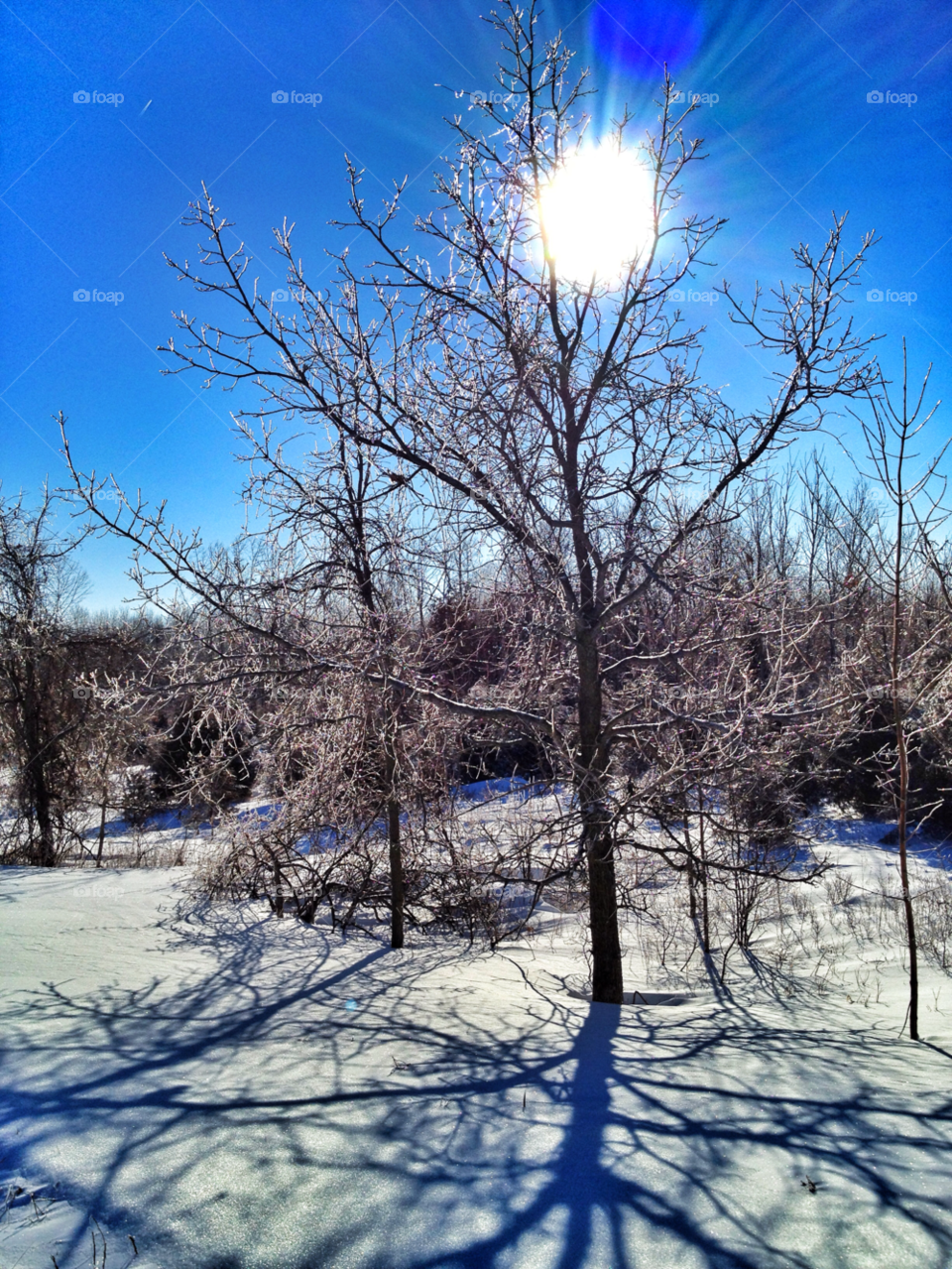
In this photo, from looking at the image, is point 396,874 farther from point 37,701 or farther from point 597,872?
point 37,701

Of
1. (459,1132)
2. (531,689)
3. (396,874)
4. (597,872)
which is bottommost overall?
(459,1132)

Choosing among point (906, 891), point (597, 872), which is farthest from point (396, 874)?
point (906, 891)

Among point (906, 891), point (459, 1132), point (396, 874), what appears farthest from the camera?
point (396, 874)

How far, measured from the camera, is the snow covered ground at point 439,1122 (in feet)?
7.37

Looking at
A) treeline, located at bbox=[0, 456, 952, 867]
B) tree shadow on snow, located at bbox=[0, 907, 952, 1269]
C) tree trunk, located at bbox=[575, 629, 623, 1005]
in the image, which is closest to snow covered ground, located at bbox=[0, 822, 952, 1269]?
tree shadow on snow, located at bbox=[0, 907, 952, 1269]

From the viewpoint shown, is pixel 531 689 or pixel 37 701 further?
pixel 37 701

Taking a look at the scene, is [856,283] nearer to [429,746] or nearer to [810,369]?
[810,369]

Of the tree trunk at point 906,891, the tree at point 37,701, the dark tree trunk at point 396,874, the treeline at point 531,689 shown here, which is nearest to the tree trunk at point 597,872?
the treeline at point 531,689

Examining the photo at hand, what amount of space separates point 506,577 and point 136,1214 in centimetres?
453

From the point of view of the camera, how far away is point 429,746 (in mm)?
6750

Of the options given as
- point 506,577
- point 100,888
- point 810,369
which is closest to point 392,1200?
point 506,577

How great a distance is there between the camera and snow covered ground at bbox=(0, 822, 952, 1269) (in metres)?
2.25

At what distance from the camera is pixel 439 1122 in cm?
299

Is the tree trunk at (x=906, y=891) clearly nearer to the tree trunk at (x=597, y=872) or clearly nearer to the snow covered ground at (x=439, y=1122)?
the snow covered ground at (x=439, y=1122)
